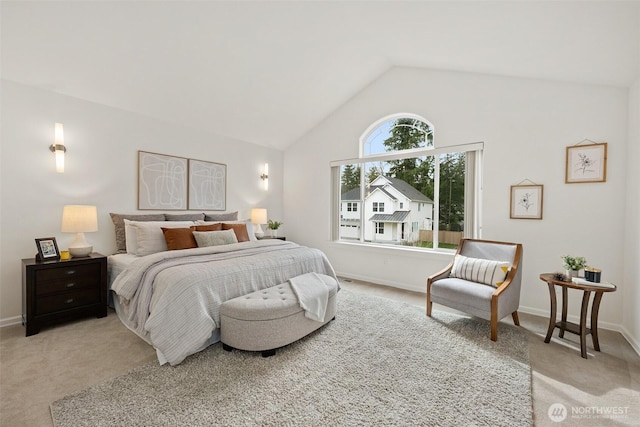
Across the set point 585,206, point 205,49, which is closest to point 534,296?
point 585,206

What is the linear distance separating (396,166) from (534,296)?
101 inches

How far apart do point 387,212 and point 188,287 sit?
3468 mm

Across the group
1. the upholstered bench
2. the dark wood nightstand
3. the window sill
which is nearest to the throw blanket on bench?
the upholstered bench

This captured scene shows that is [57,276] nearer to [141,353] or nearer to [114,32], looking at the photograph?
[141,353]

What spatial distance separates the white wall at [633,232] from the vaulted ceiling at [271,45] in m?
0.39

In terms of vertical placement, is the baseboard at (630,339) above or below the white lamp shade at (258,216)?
below

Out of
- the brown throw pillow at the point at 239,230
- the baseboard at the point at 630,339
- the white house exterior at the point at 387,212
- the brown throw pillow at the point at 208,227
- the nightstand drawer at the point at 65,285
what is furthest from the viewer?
the white house exterior at the point at 387,212

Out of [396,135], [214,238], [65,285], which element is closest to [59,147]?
[65,285]

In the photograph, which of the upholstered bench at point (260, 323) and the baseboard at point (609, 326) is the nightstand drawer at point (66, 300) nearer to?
the upholstered bench at point (260, 323)

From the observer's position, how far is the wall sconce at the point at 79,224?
118 inches

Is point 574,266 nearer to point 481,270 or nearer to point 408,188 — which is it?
point 481,270

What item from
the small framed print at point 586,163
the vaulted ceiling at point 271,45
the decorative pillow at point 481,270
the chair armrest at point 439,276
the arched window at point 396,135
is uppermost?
the vaulted ceiling at point 271,45

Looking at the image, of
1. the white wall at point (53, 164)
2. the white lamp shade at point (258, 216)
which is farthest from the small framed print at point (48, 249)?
the white lamp shade at point (258, 216)

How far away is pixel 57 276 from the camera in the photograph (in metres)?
2.82
